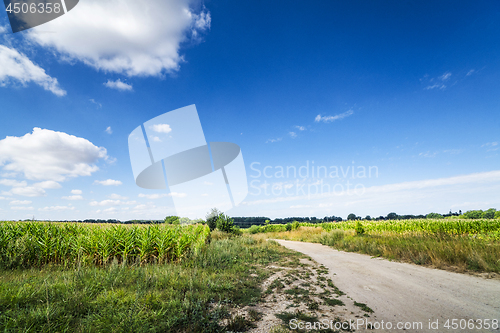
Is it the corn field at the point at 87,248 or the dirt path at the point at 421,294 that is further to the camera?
the corn field at the point at 87,248

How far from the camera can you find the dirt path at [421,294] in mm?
3838

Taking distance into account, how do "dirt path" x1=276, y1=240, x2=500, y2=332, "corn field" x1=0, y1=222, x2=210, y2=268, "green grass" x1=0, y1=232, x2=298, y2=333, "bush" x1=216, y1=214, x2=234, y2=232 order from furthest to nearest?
"bush" x1=216, y1=214, x2=234, y2=232, "corn field" x1=0, y1=222, x2=210, y2=268, "dirt path" x1=276, y1=240, x2=500, y2=332, "green grass" x1=0, y1=232, x2=298, y2=333

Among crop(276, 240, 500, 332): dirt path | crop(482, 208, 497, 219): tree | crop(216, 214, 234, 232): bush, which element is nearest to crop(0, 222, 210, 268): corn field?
crop(276, 240, 500, 332): dirt path

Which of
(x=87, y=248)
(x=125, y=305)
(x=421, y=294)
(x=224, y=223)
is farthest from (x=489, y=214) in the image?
(x=87, y=248)

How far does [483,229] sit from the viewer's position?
17359mm

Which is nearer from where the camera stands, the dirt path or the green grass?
the green grass

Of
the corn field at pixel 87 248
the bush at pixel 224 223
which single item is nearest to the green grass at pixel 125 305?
the corn field at pixel 87 248

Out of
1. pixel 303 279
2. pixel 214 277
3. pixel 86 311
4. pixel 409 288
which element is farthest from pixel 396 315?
pixel 86 311

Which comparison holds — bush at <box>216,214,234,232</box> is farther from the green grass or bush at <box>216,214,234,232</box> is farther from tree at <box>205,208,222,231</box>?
the green grass

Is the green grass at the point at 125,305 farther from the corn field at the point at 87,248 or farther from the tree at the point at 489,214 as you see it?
the tree at the point at 489,214

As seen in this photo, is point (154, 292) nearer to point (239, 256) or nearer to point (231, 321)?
point (231, 321)

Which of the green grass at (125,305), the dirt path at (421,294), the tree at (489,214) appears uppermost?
the green grass at (125,305)

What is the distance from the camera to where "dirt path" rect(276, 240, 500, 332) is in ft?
12.6

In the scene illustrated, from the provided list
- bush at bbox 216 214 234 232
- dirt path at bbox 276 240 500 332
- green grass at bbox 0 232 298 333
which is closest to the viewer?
green grass at bbox 0 232 298 333
